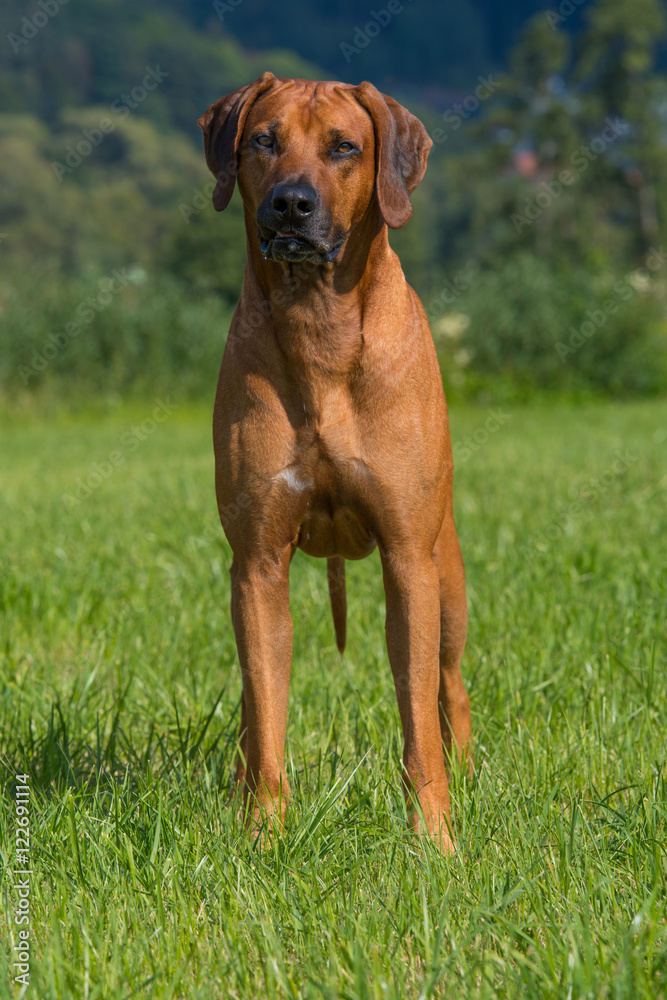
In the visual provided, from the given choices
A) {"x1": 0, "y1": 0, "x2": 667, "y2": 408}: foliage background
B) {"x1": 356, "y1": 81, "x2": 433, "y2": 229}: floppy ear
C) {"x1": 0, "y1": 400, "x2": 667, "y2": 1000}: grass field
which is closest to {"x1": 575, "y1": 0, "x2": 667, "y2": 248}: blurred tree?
{"x1": 0, "y1": 0, "x2": 667, "y2": 408}: foliage background

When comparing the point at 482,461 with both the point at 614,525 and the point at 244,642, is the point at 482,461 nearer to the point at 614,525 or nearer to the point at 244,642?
the point at 614,525

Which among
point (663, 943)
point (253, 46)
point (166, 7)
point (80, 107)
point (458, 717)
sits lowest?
point (663, 943)

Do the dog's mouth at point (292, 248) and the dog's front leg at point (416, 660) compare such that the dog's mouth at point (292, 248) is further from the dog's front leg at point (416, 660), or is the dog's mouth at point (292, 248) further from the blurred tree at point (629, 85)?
the blurred tree at point (629, 85)

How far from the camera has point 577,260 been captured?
40250 mm

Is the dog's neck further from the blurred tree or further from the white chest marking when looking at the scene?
the blurred tree

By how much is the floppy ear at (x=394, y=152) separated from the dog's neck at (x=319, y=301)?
9 centimetres

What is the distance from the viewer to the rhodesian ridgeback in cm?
221

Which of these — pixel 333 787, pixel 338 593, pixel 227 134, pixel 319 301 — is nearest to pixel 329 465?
pixel 319 301

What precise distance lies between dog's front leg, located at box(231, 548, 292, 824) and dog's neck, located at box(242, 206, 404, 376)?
514 millimetres

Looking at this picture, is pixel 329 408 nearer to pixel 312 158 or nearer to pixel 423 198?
pixel 312 158

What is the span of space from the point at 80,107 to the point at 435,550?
110493 millimetres

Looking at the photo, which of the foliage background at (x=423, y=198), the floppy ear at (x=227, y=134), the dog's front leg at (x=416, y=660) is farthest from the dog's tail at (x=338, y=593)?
the foliage background at (x=423, y=198)

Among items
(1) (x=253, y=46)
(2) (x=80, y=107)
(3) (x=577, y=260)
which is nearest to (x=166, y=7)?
(1) (x=253, y=46)

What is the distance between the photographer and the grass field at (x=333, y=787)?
165cm
